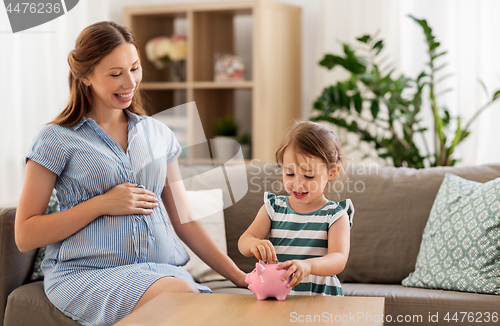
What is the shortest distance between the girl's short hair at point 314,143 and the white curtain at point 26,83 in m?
1.49

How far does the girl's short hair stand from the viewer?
981 millimetres

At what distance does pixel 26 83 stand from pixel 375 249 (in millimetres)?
1753

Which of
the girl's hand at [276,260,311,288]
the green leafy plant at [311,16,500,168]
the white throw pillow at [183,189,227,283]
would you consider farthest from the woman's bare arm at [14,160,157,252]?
the green leafy plant at [311,16,500,168]

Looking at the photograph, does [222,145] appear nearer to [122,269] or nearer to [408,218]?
[122,269]

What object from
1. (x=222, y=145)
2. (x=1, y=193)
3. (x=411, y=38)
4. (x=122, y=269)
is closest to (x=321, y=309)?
(x=222, y=145)

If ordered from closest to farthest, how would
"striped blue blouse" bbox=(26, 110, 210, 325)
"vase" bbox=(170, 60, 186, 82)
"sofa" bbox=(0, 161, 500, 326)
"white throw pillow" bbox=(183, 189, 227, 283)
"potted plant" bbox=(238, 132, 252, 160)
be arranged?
"striped blue blouse" bbox=(26, 110, 210, 325) → "sofa" bbox=(0, 161, 500, 326) → "white throw pillow" bbox=(183, 189, 227, 283) → "potted plant" bbox=(238, 132, 252, 160) → "vase" bbox=(170, 60, 186, 82)

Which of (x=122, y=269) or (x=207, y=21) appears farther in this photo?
(x=207, y=21)

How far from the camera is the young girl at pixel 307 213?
3.12 feet

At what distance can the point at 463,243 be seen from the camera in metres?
1.52

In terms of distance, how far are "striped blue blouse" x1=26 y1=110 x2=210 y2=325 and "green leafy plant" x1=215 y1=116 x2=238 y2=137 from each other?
5.44 ft

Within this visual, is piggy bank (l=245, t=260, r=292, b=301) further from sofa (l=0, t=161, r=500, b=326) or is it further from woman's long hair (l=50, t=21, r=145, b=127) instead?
woman's long hair (l=50, t=21, r=145, b=127)

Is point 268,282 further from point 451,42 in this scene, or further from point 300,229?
point 451,42

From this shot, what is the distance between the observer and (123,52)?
1.20 m

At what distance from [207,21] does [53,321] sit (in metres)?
2.13
